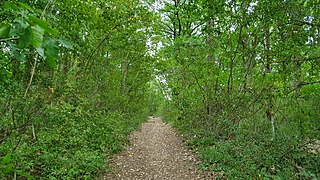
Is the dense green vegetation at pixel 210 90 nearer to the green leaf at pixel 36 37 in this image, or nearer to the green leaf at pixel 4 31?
the green leaf at pixel 4 31

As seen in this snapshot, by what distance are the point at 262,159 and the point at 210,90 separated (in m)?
3.32

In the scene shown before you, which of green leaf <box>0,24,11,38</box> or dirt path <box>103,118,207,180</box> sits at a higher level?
green leaf <box>0,24,11,38</box>

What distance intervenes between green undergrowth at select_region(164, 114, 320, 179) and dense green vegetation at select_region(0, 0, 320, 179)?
2cm

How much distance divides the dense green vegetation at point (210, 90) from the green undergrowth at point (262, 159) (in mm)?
24

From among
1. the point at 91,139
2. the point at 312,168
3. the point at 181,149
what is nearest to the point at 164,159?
the point at 181,149

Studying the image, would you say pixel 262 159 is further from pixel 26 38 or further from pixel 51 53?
pixel 26 38

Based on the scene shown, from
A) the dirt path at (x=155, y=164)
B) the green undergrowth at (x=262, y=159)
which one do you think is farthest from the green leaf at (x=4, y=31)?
the dirt path at (x=155, y=164)

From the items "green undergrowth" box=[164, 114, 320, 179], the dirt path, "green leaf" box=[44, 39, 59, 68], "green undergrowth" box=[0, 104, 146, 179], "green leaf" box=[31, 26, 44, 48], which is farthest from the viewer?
the dirt path

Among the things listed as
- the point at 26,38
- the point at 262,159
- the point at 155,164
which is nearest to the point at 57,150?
the point at 155,164

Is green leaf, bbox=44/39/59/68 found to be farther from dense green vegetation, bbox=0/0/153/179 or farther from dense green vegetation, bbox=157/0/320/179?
dense green vegetation, bbox=157/0/320/179

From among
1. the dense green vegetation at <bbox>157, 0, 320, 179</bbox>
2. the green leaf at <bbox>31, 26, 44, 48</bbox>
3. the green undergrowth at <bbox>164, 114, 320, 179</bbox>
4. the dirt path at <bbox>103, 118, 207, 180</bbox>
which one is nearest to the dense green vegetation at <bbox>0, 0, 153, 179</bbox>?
the green leaf at <bbox>31, 26, 44, 48</bbox>

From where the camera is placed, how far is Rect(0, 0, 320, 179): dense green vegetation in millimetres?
4227

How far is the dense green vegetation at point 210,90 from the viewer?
4227 millimetres

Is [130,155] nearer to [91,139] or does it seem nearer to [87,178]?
[91,139]
